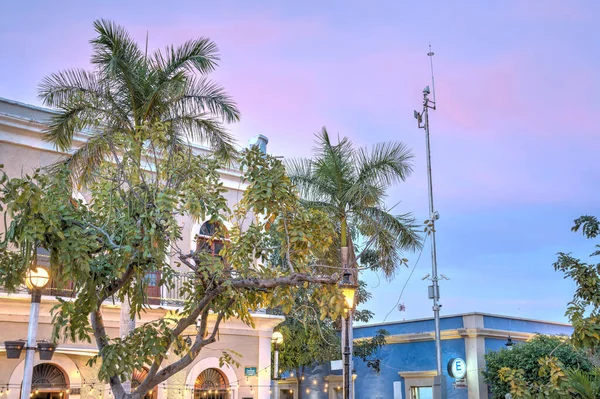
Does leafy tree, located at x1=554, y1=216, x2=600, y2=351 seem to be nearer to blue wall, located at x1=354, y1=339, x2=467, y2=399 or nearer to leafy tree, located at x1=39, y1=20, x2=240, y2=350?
leafy tree, located at x1=39, y1=20, x2=240, y2=350

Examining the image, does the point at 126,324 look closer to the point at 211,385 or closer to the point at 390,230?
the point at 211,385

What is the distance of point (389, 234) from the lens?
1753cm

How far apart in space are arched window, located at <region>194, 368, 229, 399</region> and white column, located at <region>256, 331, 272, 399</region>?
0.96 metres

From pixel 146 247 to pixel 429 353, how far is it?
1947cm

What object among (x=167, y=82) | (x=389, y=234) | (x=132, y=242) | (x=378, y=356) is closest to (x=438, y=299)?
(x=389, y=234)

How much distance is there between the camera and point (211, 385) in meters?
16.6

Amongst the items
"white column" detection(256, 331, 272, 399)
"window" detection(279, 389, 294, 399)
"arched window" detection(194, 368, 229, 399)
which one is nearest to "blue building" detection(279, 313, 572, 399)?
"window" detection(279, 389, 294, 399)

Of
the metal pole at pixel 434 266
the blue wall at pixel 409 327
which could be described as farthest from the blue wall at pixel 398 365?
the metal pole at pixel 434 266

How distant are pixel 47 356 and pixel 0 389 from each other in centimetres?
321

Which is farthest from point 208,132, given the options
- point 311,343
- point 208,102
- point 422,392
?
point 422,392

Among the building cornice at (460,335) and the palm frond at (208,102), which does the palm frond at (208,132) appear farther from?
the building cornice at (460,335)

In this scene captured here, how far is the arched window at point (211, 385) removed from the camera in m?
16.3

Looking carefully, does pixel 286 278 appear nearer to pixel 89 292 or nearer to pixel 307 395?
pixel 89 292

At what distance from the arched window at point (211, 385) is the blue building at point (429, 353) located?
6.73 metres
